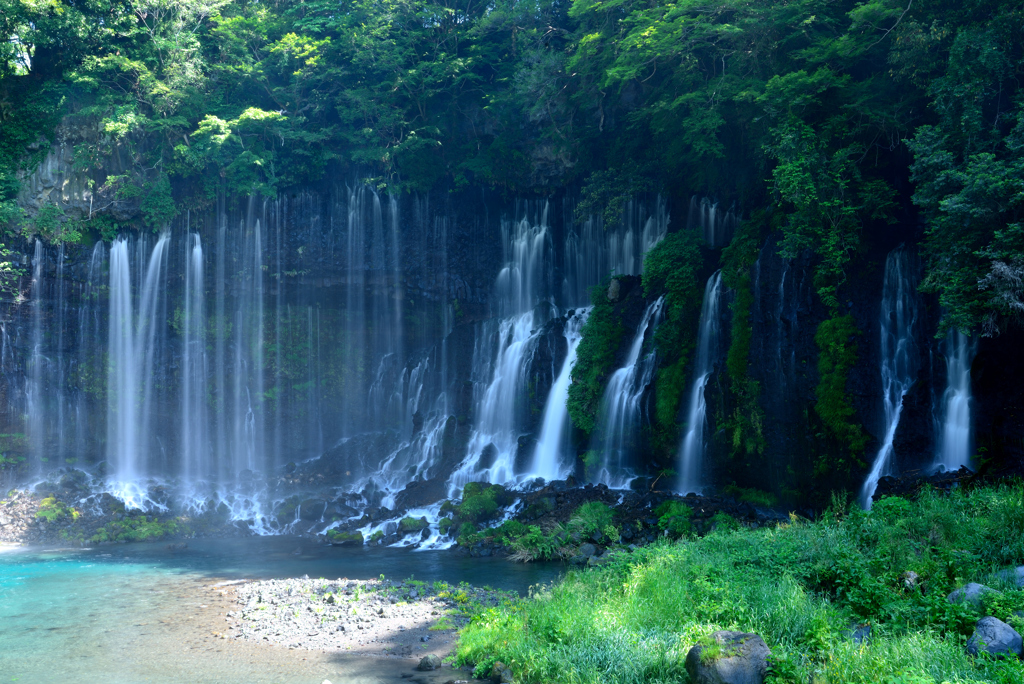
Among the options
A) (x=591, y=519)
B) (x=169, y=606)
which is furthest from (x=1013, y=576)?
(x=169, y=606)

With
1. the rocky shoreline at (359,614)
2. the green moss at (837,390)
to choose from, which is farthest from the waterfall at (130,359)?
the green moss at (837,390)

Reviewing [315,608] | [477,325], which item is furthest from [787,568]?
[477,325]

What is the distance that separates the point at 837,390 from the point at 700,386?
3.58 metres

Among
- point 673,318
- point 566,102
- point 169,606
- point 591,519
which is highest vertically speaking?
point 566,102

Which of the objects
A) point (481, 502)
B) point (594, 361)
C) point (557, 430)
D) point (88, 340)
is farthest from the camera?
point (88, 340)

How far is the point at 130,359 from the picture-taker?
2647 centimetres

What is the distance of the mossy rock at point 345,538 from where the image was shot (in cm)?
2017

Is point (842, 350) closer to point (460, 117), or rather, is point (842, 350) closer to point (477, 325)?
point (477, 325)

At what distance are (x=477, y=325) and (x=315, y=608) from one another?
15.9 meters

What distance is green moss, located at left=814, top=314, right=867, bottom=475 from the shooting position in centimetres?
1554

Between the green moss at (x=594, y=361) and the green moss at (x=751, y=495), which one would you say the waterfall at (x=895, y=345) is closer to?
the green moss at (x=751, y=495)

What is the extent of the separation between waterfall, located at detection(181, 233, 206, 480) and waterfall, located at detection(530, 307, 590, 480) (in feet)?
44.6

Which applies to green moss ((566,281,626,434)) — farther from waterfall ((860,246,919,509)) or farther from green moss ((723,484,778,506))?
waterfall ((860,246,919,509))

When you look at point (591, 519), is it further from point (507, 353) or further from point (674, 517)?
point (507, 353)
